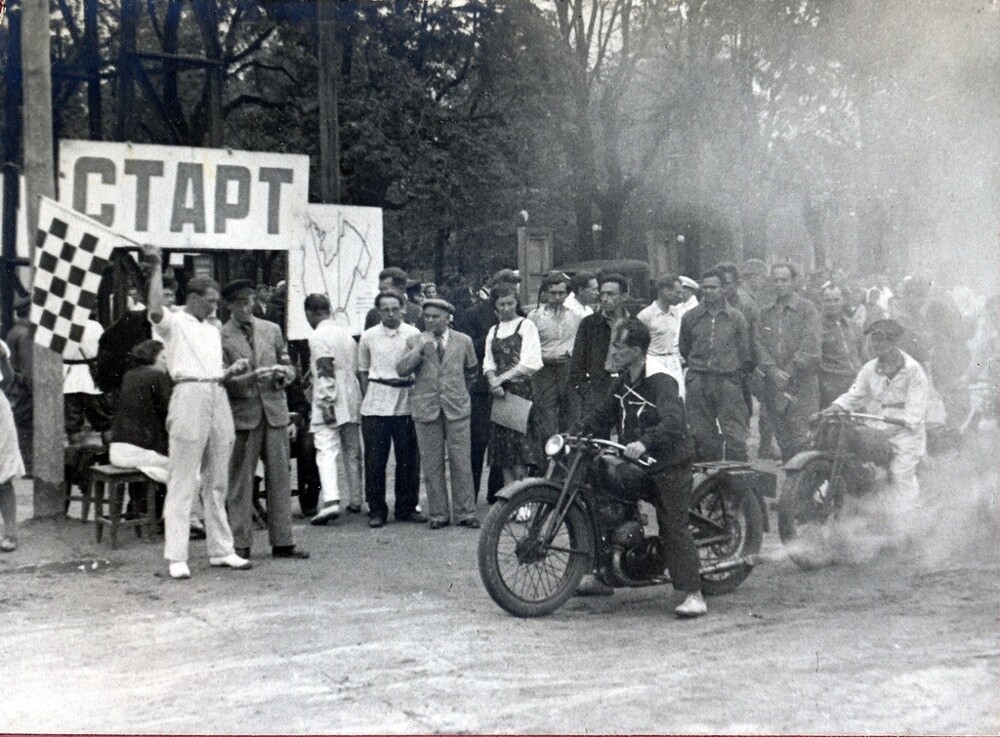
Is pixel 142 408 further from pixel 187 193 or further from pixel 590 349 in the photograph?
pixel 590 349

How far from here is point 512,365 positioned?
10.2 m

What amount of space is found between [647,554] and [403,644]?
1533mm

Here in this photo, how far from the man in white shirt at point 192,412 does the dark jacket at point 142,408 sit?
3.23 ft

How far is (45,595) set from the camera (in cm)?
766

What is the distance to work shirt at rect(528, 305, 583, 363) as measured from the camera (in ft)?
35.4

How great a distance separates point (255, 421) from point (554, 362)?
3164 mm

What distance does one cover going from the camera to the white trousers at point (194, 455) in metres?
7.97

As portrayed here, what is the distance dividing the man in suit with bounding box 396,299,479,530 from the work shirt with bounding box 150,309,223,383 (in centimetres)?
223

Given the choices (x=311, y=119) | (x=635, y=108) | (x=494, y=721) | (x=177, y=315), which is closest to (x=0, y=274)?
(x=177, y=315)

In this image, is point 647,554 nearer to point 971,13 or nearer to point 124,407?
point 124,407

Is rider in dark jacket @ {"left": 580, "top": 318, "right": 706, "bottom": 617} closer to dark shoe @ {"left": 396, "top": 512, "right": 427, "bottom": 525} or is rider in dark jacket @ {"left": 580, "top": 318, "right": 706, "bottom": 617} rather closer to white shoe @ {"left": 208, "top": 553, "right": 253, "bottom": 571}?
white shoe @ {"left": 208, "top": 553, "right": 253, "bottom": 571}

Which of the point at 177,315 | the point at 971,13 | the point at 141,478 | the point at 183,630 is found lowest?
the point at 183,630

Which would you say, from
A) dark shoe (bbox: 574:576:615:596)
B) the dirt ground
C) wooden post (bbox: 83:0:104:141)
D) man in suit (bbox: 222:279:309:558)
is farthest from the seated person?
wooden post (bbox: 83:0:104:141)

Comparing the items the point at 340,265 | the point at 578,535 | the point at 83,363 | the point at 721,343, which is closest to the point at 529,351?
the point at 721,343
